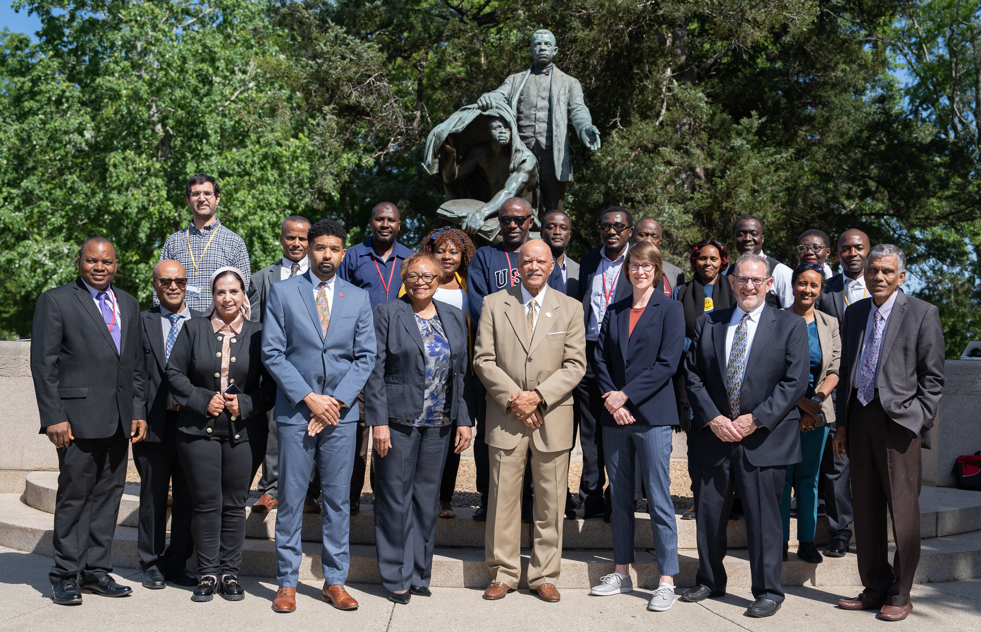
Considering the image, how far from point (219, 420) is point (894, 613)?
4085 mm

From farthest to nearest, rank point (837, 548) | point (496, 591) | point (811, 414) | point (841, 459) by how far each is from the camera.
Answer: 1. point (841, 459)
2. point (837, 548)
3. point (811, 414)
4. point (496, 591)

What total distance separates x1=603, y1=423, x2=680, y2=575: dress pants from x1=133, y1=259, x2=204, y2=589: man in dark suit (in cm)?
264

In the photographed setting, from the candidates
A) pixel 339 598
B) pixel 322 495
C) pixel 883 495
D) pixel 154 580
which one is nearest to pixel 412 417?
pixel 322 495

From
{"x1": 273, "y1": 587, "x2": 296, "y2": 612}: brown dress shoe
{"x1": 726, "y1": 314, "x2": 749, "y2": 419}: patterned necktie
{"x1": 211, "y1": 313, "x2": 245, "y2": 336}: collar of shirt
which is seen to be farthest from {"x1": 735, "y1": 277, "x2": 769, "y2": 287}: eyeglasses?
{"x1": 273, "y1": 587, "x2": 296, "y2": 612}: brown dress shoe

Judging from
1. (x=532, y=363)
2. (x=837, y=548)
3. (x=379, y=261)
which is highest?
(x=379, y=261)

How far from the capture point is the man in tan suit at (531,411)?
192 inches

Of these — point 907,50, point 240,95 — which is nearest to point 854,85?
point 907,50

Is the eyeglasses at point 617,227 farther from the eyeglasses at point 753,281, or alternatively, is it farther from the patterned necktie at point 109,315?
the patterned necktie at point 109,315

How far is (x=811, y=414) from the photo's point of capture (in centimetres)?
533

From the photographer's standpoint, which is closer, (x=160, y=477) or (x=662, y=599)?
(x=662, y=599)

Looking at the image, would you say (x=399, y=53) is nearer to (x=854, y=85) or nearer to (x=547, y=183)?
(x=854, y=85)

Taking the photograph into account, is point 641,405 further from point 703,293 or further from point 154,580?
point 154,580

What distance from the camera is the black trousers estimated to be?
5074 mm

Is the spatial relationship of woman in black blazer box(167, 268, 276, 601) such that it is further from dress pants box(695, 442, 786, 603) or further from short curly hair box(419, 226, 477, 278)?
dress pants box(695, 442, 786, 603)
